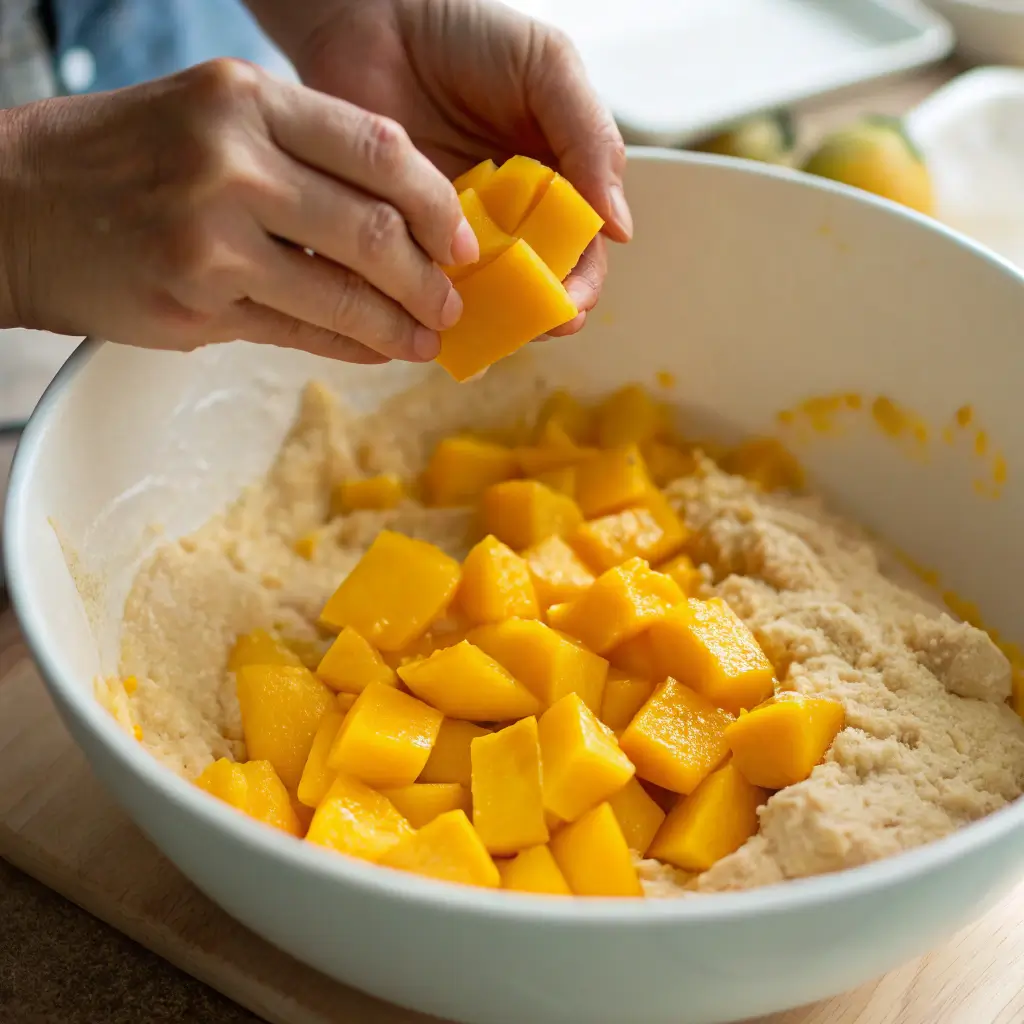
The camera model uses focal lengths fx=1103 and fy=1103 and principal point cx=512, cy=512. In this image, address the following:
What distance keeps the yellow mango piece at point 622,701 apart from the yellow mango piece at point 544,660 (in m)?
0.01

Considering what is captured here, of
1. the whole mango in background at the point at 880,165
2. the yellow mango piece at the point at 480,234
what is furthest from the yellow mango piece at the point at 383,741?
the whole mango in background at the point at 880,165

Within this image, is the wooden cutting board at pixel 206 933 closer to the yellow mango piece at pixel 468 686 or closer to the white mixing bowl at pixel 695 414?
the white mixing bowl at pixel 695 414

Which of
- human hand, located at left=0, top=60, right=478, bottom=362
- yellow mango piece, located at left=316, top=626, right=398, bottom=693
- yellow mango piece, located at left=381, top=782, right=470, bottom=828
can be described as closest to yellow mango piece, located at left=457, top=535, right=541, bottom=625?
yellow mango piece, located at left=316, top=626, right=398, bottom=693

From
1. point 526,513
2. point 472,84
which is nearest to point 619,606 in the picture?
point 526,513

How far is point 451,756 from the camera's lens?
1.16 m

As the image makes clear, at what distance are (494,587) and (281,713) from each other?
0.91 feet

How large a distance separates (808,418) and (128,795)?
105cm

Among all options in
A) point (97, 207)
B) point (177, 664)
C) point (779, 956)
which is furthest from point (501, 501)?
point (779, 956)

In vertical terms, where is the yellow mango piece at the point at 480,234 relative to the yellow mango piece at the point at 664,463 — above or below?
Result: above

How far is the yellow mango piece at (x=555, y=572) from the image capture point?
1.33m

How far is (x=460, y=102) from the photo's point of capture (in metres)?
1.42

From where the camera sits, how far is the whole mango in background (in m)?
1.88

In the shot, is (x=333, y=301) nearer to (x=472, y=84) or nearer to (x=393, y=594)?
(x=393, y=594)

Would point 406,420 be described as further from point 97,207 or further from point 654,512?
point 97,207
